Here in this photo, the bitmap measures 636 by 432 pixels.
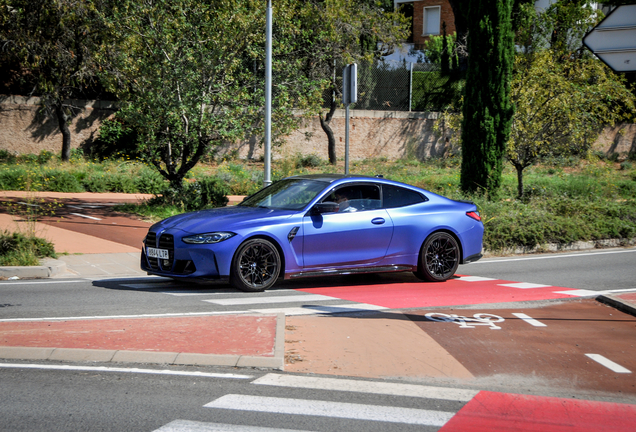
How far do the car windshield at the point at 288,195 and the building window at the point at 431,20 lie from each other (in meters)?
42.4

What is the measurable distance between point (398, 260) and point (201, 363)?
477 cm

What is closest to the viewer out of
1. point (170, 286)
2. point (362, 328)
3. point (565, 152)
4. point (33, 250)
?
point (362, 328)

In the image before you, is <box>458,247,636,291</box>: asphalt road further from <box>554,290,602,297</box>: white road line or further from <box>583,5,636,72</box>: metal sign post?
<box>583,5,636,72</box>: metal sign post

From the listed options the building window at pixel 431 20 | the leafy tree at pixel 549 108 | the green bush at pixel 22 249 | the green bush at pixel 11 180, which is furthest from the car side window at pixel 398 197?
the building window at pixel 431 20

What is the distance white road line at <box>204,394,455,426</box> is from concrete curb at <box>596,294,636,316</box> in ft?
15.1

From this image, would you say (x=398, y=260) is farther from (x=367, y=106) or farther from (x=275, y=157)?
(x=367, y=106)

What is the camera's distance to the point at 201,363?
566 centimetres

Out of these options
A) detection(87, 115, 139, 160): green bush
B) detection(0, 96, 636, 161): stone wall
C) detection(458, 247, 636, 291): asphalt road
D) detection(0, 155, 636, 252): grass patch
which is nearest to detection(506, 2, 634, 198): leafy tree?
detection(0, 155, 636, 252): grass patch

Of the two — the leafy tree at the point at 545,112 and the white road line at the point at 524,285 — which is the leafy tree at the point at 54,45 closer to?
the leafy tree at the point at 545,112

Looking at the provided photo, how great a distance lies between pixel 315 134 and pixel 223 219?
2398 centimetres

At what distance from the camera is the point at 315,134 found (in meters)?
32.6

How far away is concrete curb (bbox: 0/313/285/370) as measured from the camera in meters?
5.67

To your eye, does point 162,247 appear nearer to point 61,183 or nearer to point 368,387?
point 368,387

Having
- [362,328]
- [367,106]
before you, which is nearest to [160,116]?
[362,328]
